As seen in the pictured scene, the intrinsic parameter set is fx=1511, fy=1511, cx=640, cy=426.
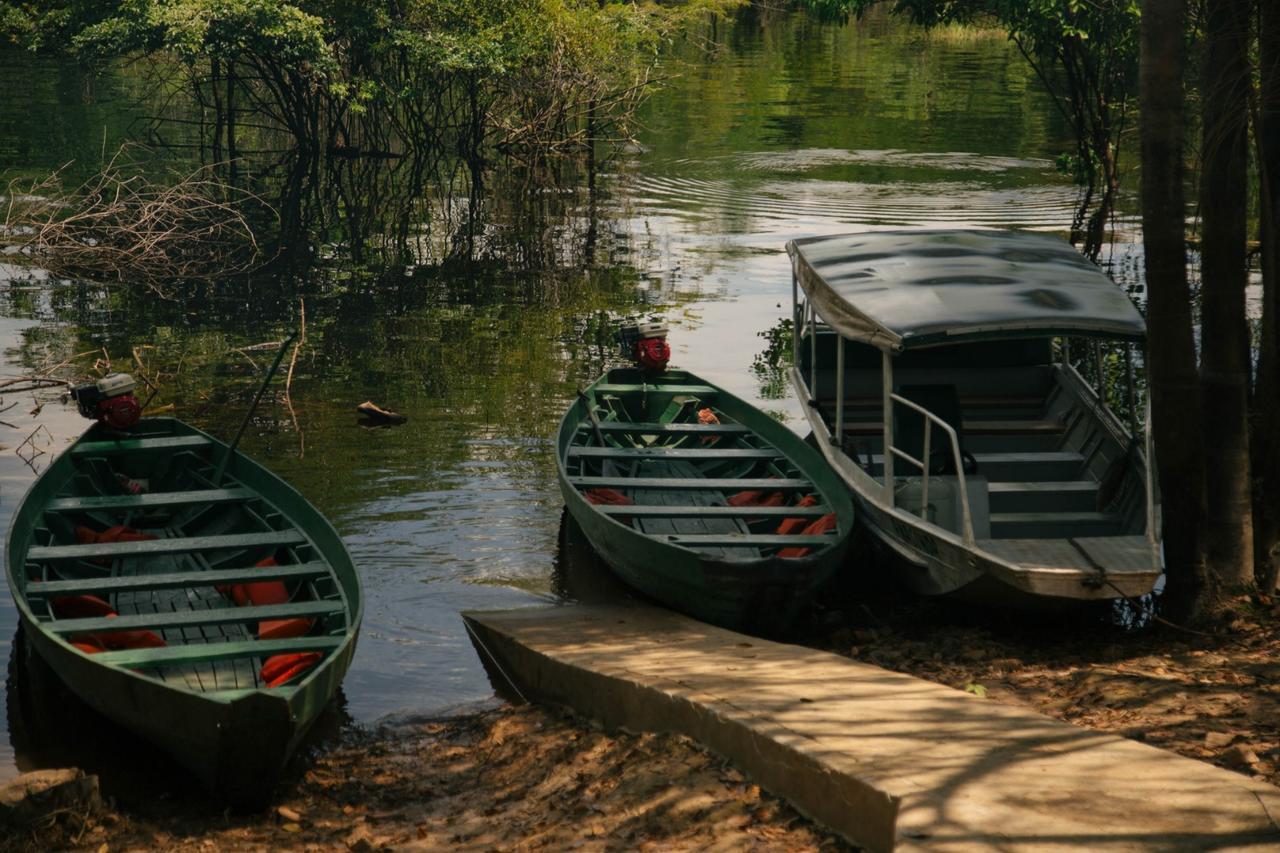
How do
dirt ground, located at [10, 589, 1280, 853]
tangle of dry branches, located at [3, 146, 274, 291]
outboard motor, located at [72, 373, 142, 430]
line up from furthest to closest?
tangle of dry branches, located at [3, 146, 274, 291]
outboard motor, located at [72, 373, 142, 430]
dirt ground, located at [10, 589, 1280, 853]

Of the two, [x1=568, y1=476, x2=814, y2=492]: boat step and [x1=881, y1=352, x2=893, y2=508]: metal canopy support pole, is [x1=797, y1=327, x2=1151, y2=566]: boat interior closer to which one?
[x1=881, y1=352, x2=893, y2=508]: metal canopy support pole

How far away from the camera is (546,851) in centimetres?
667

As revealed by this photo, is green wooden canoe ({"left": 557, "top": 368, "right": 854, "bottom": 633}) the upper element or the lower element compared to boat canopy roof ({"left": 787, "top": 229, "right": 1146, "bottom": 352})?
lower

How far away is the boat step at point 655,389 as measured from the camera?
14672mm

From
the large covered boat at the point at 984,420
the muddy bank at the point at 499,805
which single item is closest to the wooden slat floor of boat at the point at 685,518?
the large covered boat at the point at 984,420

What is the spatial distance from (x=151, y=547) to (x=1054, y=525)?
6514 millimetres

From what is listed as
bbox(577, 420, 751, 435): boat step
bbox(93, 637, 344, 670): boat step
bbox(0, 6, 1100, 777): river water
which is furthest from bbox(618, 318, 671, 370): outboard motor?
bbox(93, 637, 344, 670): boat step

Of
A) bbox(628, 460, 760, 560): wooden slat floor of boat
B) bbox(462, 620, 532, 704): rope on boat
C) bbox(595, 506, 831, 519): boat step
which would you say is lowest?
bbox(462, 620, 532, 704): rope on boat

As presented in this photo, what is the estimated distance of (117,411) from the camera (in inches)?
481

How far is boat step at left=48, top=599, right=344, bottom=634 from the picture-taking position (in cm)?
901

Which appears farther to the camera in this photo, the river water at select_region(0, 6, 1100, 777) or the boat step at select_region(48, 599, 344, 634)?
the river water at select_region(0, 6, 1100, 777)

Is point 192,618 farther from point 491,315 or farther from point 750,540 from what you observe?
point 491,315

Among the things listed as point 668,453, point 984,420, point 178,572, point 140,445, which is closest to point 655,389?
point 668,453

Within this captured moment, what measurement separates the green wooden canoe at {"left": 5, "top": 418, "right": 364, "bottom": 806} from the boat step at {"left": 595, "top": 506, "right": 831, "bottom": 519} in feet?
7.77
